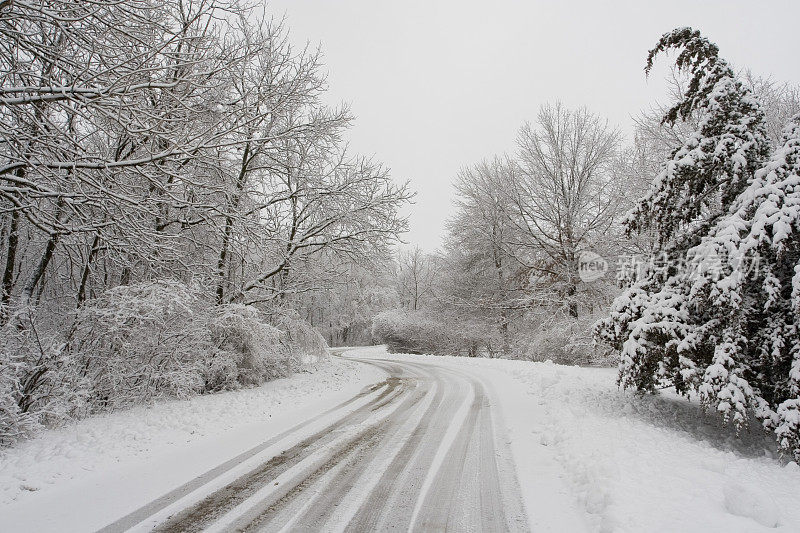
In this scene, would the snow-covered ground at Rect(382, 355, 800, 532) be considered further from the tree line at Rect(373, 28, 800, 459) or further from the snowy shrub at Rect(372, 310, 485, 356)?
the snowy shrub at Rect(372, 310, 485, 356)

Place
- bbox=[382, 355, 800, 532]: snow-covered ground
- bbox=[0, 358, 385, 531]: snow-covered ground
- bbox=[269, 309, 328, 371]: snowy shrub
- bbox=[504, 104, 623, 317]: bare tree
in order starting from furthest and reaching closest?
bbox=[504, 104, 623, 317]: bare tree, bbox=[269, 309, 328, 371]: snowy shrub, bbox=[0, 358, 385, 531]: snow-covered ground, bbox=[382, 355, 800, 532]: snow-covered ground

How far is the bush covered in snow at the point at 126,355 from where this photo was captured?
18.5ft

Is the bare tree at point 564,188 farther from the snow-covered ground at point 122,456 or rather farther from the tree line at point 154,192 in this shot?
the snow-covered ground at point 122,456

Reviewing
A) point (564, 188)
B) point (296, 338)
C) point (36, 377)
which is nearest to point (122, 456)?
point (36, 377)

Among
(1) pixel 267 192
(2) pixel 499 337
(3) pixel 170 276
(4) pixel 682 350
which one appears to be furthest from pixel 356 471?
(2) pixel 499 337

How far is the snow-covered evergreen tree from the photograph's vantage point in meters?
5.27

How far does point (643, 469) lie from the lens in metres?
4.08

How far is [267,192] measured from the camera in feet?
40.5

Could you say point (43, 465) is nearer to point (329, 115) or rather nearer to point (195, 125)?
point (195, 125)

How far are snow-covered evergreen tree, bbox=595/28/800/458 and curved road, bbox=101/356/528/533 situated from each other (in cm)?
297

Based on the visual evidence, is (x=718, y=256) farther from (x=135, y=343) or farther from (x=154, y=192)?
(x=154, y=192)

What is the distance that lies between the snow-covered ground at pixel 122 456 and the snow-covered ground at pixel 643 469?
3.90 m

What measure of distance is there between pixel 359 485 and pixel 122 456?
3357mm

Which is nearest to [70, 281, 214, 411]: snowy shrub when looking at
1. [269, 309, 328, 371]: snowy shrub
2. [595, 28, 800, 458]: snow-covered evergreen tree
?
[269, 309, 328, 371]: snowy shrub
